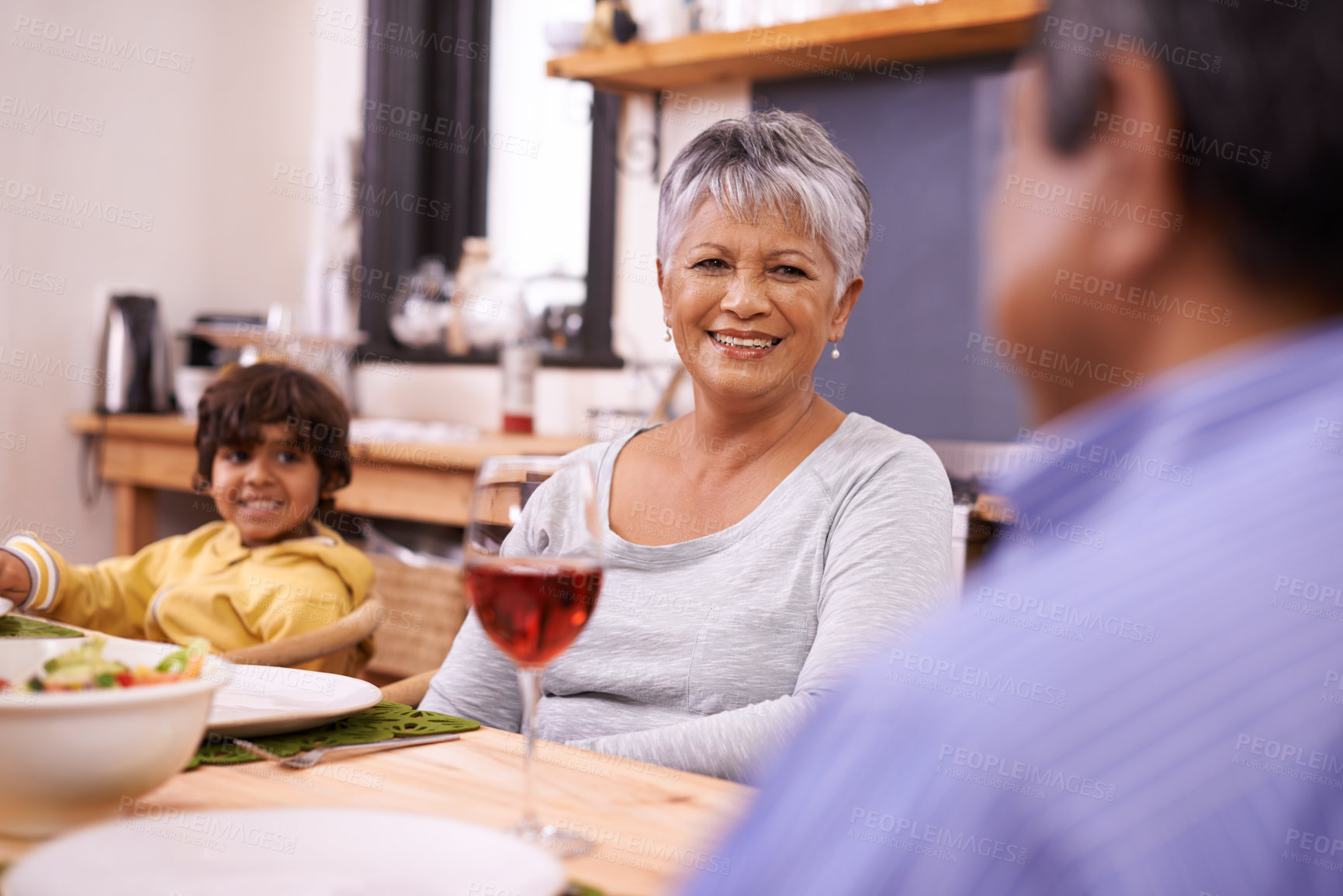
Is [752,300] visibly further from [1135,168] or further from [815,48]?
[815,48]

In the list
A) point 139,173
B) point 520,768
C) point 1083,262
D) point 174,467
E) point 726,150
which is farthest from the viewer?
point 139,173

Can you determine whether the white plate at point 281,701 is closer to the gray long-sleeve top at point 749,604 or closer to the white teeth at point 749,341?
the gray long-sleeve top at point 749,604

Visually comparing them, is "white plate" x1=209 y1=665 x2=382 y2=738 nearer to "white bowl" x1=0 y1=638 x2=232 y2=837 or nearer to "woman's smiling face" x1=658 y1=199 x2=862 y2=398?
"white bowl" x1=0 y1=638 x2=232 y2=837

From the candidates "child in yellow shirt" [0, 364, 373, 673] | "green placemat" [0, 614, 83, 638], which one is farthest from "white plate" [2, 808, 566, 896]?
"child in yellow shirt" [0, 364, 373, 673]

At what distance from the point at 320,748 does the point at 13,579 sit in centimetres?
95

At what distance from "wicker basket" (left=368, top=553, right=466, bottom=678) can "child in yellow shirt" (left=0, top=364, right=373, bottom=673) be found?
653mm

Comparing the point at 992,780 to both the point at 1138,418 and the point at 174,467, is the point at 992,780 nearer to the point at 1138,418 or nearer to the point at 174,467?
the point at 1138,418

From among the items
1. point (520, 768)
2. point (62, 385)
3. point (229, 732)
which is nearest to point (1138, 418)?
point (520, 768)

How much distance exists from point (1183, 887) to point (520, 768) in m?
0.60

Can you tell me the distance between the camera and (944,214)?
2895 mm

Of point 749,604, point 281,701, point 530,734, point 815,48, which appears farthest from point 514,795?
point 815,48

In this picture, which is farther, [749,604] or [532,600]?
[749,604]

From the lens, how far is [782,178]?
1382 millimetres

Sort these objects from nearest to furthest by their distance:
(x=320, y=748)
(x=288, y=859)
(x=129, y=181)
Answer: (x=288, y=859), (x=320, y=748), (x=129, y=181)
